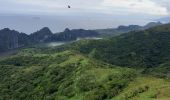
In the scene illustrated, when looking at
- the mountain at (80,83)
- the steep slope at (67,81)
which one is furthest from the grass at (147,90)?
the steep slope at (67,81)

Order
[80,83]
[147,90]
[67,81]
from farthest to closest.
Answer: [67,81] → [80,83] → [147,90]

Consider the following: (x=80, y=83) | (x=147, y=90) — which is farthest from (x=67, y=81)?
(x=147, y=90)

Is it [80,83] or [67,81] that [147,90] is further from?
[67,81]

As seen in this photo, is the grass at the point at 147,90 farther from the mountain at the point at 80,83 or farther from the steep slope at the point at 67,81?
the steep slope at the point at 67,81

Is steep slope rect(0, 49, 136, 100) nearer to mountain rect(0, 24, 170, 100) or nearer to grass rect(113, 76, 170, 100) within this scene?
mountain rect(0, 24, 170, 100)

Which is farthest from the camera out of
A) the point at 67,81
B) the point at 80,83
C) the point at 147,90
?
the point at 67,81

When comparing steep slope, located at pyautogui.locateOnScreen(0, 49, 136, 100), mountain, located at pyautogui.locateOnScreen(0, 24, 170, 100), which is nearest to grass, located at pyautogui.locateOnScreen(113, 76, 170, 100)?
mountain, located at pyautogui.locateOnScreen(0, 24, 170, 100)

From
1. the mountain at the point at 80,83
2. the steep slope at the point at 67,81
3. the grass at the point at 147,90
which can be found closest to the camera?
the grass at the point at 147,90

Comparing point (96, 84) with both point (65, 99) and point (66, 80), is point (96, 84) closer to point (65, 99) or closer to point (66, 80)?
point (65, 99)

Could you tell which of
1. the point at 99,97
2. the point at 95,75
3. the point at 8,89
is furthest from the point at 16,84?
the point at 99,97

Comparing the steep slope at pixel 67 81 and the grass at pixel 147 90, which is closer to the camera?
the grass at pixel 147 90

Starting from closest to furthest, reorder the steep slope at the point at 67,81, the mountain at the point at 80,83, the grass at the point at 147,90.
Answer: the grass at the point at 147,90 → the mountain at the point at 80,83 → the steep slope at the point at 67,81
